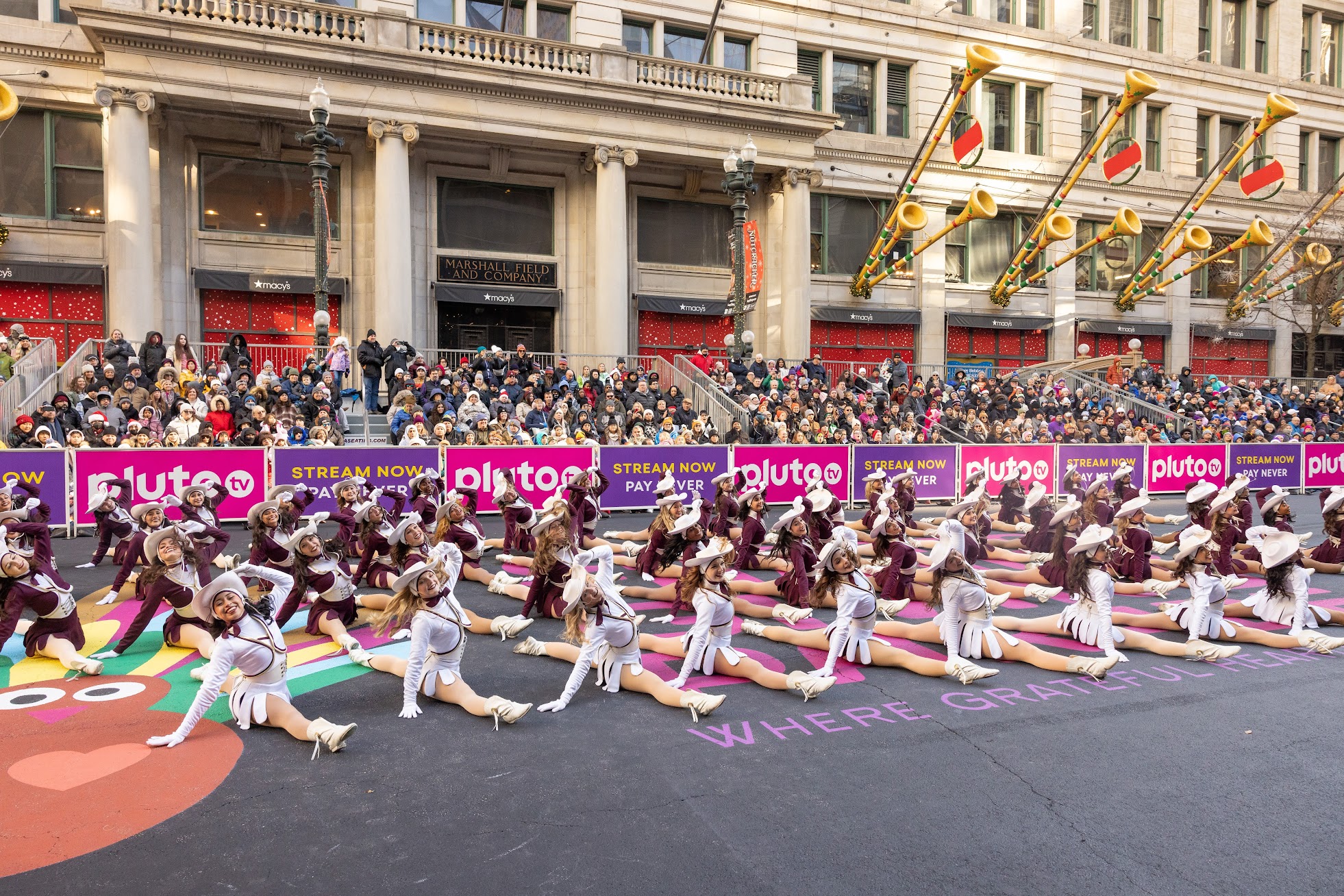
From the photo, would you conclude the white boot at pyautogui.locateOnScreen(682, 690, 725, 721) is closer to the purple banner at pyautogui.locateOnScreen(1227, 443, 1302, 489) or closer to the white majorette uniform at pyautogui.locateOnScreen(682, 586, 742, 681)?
the white majorette uniform at pyautogui.locateOnScreen(682, 586, 742, 681)

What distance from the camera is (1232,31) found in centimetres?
3703

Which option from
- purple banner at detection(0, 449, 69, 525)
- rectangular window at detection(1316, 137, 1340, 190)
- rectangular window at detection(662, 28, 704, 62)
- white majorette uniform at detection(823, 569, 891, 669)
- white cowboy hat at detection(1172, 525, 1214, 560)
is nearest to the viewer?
white majorette uniform at detection(823, 569, 891, 669)

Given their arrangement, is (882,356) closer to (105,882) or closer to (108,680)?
(108,680)

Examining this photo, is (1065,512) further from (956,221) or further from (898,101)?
(898,101)

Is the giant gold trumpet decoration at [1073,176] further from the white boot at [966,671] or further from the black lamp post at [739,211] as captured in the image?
the white boot at [966,671]

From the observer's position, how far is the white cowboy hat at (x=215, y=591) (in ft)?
20.3

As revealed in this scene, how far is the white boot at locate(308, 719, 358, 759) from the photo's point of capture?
5.83 metres

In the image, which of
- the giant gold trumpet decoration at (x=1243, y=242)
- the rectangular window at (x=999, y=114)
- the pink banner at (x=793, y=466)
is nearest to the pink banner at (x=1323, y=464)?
the giant gold trumpet decoration at (x=1243, y=242)

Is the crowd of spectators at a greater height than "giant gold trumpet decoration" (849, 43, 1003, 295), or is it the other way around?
"giant gold trumpet decoration" (849, 43, 1003, 295)

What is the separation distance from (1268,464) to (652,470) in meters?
16.7

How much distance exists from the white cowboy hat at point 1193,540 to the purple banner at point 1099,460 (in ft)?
39.4

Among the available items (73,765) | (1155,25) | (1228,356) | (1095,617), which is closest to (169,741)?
(73,765)

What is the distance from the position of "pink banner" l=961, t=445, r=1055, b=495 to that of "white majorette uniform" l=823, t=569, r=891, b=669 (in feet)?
41.2

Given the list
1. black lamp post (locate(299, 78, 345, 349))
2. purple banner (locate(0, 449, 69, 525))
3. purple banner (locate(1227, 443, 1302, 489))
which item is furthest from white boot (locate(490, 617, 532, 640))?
purple banner (locate(1227, 443, 1302, 489))
